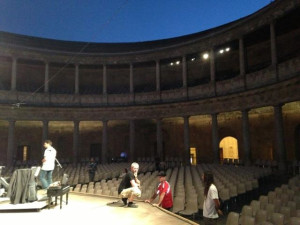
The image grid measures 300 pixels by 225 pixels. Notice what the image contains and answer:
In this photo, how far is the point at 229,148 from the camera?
25.0m

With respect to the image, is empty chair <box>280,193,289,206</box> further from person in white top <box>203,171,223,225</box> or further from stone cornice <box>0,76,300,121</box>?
stone cornice <box>0,76,300,121</box>

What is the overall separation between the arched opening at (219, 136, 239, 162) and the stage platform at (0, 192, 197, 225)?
1854cm

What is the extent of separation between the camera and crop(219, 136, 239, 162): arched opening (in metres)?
24.6

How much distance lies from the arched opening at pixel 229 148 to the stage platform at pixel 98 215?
1854 centimetres

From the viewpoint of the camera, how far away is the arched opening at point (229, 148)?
24.6m

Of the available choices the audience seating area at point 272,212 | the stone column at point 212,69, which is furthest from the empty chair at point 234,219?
the stone column at point 212,69

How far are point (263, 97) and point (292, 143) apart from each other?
600 centimetres

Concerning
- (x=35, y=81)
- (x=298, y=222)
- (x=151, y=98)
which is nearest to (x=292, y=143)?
(x=151, y=98)

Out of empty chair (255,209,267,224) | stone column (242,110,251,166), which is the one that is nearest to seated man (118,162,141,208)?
empty chair (255,209,267,224)

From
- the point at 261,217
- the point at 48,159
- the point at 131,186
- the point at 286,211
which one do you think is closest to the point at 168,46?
the point at 48,159

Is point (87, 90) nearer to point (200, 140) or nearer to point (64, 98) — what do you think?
point (64, 98)

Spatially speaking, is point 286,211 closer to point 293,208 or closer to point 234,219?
point 293,208

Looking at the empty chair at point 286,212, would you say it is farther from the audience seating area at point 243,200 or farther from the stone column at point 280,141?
the stone column at point 280,141

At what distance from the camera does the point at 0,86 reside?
24609 millimetres
